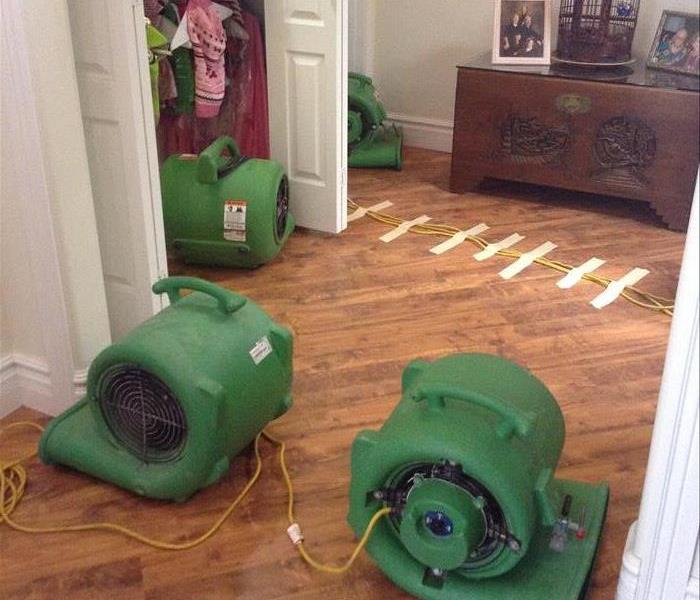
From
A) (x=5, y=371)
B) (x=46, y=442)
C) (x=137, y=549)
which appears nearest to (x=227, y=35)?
(x=5, y=371)

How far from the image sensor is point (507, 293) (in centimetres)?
282

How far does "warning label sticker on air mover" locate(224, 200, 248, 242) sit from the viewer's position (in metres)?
2.84

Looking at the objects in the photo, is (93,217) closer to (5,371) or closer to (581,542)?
(5,371)

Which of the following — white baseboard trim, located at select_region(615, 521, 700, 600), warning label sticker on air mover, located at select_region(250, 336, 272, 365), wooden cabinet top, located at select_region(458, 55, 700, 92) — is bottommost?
white baseboard trim, located at select_region(615, 521, 700, 600)

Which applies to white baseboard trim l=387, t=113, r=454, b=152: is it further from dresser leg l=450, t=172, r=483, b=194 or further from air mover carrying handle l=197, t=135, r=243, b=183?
air mover carrying handle l=197, t=135, r=243, b=183

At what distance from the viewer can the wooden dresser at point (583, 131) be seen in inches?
124

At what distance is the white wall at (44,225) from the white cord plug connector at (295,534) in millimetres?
671

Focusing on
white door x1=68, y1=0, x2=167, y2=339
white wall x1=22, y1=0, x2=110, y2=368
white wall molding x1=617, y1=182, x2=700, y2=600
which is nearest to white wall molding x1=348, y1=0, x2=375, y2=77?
white door x1=68, y1=0, x2=167, y2=339

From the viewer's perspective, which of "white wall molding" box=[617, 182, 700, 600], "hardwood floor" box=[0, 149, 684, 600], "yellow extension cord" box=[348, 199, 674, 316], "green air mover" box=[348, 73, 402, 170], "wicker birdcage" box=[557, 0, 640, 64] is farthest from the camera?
"green air mover" box=[348, 73, 402, 170]

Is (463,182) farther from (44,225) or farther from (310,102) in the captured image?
(44,225)

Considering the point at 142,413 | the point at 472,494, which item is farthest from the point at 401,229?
the point at 472,494

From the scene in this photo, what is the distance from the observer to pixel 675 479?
1340 mm

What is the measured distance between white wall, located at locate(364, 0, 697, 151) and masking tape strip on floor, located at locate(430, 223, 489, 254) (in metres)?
0.94

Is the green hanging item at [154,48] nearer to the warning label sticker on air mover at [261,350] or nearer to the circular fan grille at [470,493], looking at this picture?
the warning label sticker on air mover at [261,350]
